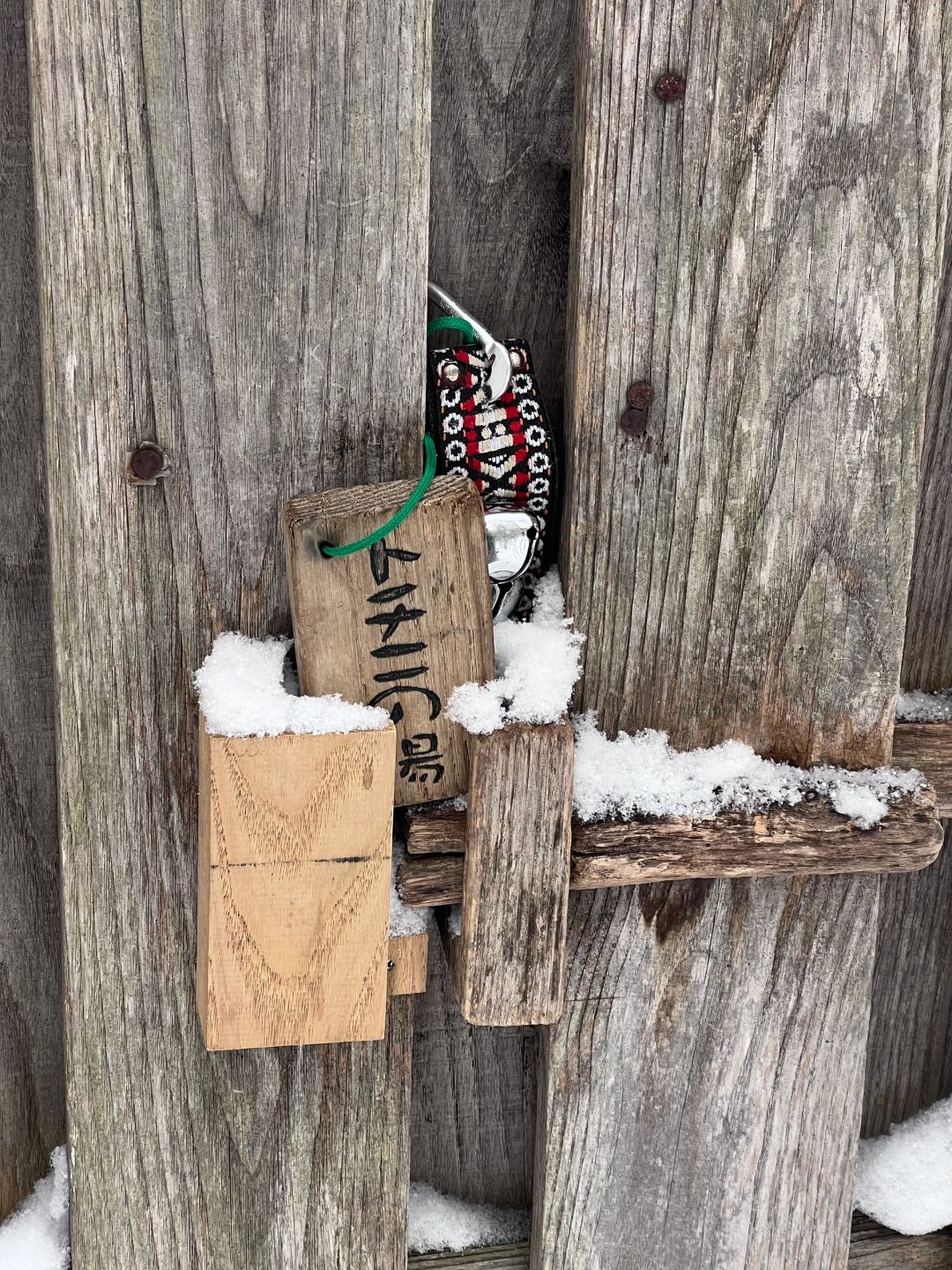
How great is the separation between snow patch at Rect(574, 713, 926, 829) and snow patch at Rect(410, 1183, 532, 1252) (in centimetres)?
55

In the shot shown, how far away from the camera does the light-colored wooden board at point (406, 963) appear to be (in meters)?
1.05

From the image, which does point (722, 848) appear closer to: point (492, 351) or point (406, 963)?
point (406, 963)

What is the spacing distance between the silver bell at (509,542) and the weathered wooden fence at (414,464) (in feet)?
0.17

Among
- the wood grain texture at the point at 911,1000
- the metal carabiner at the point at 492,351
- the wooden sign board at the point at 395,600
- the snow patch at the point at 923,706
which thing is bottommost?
the wood grain texture at the point at 911,1000

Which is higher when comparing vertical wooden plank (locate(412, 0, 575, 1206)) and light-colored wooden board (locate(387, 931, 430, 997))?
vertical wooden plank (locate(412, 0, 575, 1206))

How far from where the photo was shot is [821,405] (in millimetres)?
1033

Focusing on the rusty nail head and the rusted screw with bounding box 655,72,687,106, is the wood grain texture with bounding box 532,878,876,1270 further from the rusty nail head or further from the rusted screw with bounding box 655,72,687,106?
the rusted screw with bounding box 655,72,687,106

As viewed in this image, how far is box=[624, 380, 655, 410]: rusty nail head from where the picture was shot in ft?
3.28

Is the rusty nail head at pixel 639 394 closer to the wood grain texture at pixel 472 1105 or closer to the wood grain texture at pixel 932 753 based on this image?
the wood grain texture at pixel 932 753

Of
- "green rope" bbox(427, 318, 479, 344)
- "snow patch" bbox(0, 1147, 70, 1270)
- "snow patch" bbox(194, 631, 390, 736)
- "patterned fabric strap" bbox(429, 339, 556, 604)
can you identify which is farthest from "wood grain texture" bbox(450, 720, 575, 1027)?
"snow patch" bbox(0, 1147, 70, 1270)

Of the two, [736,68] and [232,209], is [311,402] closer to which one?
[232,209]

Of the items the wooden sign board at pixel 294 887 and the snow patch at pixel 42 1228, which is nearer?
the wooden sign board at pixel 294 887

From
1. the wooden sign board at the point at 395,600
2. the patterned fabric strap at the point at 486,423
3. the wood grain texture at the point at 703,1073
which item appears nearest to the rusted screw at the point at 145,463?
the wooden sign board at the point at 395,600

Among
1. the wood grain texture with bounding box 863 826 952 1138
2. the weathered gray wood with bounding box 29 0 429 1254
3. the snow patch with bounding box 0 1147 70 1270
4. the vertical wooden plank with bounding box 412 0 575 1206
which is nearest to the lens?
the weathered gray wood with bounding box 29 0 429 1254
